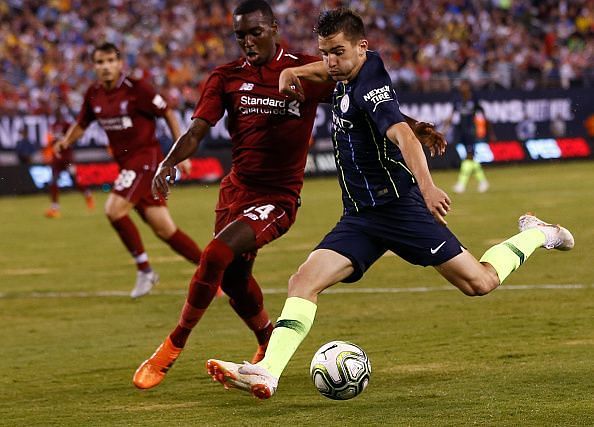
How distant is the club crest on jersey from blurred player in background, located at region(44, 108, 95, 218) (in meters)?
16.8

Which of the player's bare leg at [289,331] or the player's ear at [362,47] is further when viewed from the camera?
the player's ear at [362,47]

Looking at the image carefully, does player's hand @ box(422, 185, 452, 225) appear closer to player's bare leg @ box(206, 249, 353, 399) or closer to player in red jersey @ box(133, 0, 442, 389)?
player's bare leg @ box(206, 249, 353, 399)

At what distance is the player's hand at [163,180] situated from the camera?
780cm

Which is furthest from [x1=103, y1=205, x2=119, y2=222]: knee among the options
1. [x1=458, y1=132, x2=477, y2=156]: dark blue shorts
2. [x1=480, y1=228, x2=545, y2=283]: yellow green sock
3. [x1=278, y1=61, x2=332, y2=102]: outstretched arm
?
[x1=458, y1=132, x2=477, y2=156]: dark blue shorts

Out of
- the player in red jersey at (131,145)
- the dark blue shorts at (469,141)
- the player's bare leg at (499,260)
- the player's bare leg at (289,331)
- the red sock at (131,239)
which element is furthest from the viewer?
the dark blue shorts at (469,141)

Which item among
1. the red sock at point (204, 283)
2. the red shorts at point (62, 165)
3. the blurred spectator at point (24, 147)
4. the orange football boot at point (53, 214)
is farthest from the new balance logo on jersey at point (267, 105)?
the blurred spectator at point (24, 147)

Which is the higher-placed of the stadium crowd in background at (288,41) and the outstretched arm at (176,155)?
the outstretched arm at (176,155)

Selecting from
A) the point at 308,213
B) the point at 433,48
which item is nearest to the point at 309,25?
the point at 433,48

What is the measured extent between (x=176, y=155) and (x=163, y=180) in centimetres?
24

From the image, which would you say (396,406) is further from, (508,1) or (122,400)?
(508,1)

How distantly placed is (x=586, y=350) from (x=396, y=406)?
6.76 feet

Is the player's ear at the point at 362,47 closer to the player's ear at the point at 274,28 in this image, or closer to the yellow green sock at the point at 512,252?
the player's ear at the point at 274,28

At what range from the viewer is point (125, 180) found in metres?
Answer: 12.9

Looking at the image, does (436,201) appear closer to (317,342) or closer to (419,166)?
(419,166)
